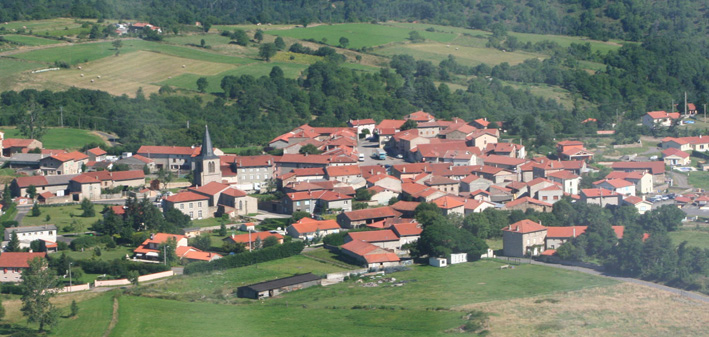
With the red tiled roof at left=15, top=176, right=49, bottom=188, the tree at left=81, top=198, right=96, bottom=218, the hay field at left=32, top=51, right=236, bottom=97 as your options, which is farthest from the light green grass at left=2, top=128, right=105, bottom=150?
the tree at left=81, top=198, right=96, bottom=218

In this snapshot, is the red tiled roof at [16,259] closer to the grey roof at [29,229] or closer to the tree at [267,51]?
the grey roof at [29,229]

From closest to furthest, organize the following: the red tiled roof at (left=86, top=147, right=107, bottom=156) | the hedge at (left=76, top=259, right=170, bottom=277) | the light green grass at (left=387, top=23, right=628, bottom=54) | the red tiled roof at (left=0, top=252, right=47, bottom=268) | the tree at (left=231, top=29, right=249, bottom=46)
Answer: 1. the red tiled roof at (left=0, top=252, right=47, bottom=268)
2. the hedge at (left=76, top=259, right=170, bottom=277)
3. the red tiled roof at (left=86, top=147, right=107, bottom=156)
4. the tree at (left=231, top=29, right=249, bottom=46)
5. the light green grass at (left=387, top=23, right=628, bottom=54)

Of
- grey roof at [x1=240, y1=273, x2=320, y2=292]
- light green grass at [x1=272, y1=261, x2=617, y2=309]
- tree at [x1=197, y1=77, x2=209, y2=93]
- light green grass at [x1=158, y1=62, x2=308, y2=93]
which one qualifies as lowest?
light green grass at [x1=272, y1=261, x2=617, y2=309]

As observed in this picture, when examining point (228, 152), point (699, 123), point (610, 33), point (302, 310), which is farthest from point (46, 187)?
point (610, 33)

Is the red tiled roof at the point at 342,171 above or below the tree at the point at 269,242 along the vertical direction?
above

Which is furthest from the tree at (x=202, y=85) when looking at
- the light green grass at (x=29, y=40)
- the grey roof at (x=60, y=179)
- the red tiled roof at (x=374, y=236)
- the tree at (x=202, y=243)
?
the red tiled roof at (x=374, y=236)

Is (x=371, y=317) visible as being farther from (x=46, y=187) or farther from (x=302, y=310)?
(x=46, y=187)

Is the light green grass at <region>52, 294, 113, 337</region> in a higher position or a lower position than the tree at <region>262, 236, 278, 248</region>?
lower

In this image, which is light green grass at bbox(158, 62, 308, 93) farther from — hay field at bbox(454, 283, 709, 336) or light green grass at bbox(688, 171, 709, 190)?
hay field at bbox(454, 283, 709, 336)
